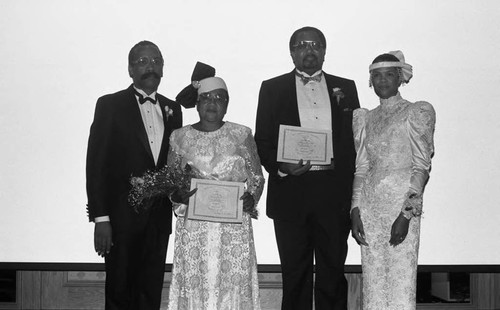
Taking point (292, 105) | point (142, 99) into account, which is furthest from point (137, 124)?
point (292, 105)

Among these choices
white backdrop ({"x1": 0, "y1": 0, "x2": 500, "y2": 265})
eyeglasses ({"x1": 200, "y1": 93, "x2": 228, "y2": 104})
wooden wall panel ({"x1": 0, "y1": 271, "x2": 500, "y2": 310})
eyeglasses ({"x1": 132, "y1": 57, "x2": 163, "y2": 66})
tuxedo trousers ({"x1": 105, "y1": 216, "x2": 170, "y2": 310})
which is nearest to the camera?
tuxedo trousers ({"x1": 105, "y1": 216, "x2": 170, "y2": 310})

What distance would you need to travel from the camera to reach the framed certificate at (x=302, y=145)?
3.79 m

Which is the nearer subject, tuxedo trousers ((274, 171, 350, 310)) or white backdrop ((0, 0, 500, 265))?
tuxedo trousers ((274, 171, 350, 310))

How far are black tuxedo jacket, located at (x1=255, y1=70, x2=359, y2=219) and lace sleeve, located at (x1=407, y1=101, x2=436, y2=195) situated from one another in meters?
0.43

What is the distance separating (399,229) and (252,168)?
0.90m

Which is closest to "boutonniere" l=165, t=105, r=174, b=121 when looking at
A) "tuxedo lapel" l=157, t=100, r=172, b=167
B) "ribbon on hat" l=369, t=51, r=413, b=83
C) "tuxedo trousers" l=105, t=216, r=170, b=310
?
"tuxedo lapel" l=157, t=100, r=172, b=167

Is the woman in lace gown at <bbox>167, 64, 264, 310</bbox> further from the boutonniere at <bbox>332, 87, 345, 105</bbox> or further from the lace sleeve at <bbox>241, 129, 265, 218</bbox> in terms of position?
the boutonniere at <bbox>332, 87, 345, 105</bbox>

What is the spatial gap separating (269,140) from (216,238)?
643mm

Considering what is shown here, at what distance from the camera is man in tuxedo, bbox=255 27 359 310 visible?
3.90m

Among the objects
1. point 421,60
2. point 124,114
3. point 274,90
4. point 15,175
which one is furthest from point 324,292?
point 15,175

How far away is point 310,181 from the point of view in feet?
12.8

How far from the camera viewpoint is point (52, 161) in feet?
15.6

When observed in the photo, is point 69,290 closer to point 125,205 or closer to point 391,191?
point 125,205

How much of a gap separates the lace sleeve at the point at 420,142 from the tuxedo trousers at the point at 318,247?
499 mm
